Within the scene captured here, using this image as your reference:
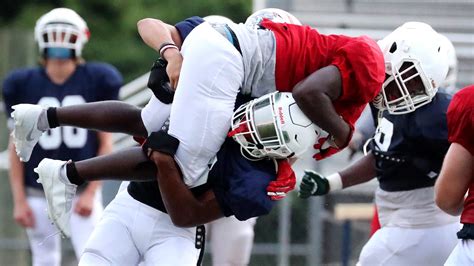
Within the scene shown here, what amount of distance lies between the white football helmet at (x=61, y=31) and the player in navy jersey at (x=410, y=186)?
2155 millimetres

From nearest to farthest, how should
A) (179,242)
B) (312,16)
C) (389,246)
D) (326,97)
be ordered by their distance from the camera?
(326,97)
(179,242)
(389,246)
(312,16)

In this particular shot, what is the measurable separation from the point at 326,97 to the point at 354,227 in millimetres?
4406

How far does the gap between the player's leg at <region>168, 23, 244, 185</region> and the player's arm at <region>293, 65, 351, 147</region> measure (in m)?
0.27

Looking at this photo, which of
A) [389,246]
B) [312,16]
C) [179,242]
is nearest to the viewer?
[179,242]

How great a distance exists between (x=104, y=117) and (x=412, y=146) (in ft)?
4.63

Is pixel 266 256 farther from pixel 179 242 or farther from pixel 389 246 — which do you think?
pixel 179 242

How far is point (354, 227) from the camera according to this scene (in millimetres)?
8648

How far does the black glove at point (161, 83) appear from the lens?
15.1ft

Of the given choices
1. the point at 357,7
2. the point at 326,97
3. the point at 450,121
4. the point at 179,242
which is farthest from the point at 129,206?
the point at 357,7

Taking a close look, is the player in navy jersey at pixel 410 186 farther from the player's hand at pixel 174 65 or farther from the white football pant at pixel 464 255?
the player's hand at pixel 174 65

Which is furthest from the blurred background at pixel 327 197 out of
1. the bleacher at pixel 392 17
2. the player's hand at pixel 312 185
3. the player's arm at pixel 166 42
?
the player's arm at pixel 166 42

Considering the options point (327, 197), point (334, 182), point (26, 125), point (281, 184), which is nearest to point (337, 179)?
point (334, 182)

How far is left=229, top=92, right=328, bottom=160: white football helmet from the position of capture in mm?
4379

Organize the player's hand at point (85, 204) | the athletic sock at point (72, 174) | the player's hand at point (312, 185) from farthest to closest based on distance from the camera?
the player's hand at point (85, 204), the player's hand at point (312, 185), the athletic sock at point (72, 174)
